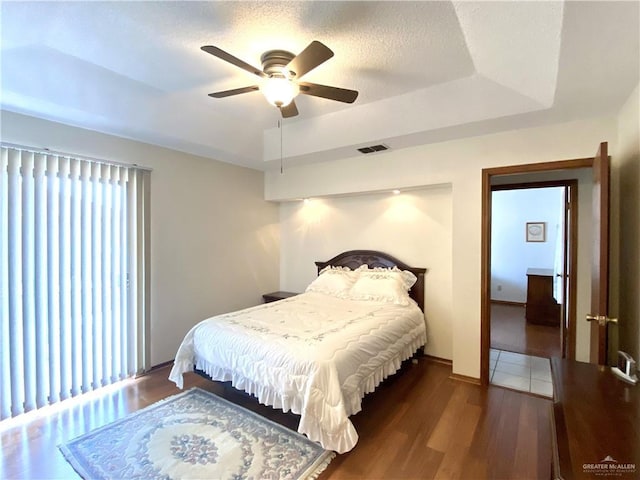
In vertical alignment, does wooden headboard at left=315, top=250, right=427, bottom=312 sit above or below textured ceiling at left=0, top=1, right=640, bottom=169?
below

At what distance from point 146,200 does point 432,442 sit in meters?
3.35

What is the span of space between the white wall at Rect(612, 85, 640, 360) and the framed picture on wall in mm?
4224

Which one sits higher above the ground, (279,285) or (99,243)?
(99,243)

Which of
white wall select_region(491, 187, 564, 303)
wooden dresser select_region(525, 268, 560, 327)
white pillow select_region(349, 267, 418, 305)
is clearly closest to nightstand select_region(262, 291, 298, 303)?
white pillow select_region(349, 267, 418, 305)

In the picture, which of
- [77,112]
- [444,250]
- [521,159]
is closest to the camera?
[77,112]

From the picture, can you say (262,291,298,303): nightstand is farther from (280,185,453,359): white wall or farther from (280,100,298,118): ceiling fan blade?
(280,100,298,118): ceiling fan blade

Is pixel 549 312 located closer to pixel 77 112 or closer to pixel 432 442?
pixel 432 442

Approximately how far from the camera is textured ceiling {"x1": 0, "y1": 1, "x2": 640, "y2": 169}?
1560 millimetres

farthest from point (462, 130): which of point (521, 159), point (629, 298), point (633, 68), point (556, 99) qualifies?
point (629, 298)

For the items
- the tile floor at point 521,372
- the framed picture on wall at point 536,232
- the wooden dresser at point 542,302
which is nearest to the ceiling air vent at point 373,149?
the tile floor at point 521,372

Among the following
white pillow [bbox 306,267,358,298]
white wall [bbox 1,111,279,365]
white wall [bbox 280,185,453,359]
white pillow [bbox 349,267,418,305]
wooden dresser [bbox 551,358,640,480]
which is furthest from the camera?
white pillow [bbox 306,267,358,298]

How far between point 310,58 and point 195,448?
254 cm

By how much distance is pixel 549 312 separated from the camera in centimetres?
509

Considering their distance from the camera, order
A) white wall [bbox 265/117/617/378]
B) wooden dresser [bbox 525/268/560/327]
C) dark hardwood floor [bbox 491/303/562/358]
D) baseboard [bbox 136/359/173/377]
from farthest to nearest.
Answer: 1. wooden dresser [bbox 525/268/560/327]
2. dark hardwood floor [bbox 491/303/562/358]
3. baseboard [bbox 136/359/173/377]
4. white wall [bbox 265/117/617/378]
